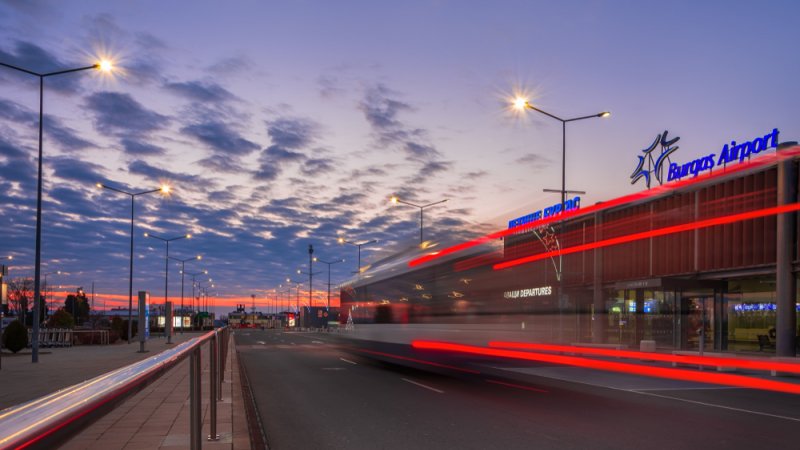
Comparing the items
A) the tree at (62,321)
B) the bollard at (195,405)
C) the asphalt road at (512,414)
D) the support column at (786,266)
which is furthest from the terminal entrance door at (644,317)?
the tree at (62,321)

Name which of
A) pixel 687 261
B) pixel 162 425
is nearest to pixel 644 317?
pixel 687 261

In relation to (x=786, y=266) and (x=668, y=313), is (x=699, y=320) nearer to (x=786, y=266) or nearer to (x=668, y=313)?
(x=668, y=313)

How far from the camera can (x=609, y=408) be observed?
547 inches

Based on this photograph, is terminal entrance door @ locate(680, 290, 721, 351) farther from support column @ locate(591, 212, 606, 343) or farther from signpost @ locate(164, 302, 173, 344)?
signpost @ locate(164, 302, 173, 344)

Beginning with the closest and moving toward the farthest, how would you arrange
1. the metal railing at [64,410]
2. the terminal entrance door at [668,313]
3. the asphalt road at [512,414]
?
1. the metal railing at [64,410]
2. the asphalt road at [512,414]
3. the terminal entrance door at [668,313]

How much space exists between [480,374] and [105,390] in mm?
20328

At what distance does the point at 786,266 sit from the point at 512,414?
20.2 m

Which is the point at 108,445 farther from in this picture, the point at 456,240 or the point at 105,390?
the point at 456,240

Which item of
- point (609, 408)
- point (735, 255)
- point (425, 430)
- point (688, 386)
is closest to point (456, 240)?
point (688, 386)

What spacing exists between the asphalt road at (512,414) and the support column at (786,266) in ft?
36.9

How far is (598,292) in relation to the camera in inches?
1673

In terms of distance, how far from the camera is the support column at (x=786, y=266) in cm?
2794

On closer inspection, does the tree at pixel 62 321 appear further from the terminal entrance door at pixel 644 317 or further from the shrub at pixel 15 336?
the terminal entrance door at pixel 644 317

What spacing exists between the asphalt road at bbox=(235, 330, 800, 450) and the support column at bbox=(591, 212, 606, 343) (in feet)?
73.4
